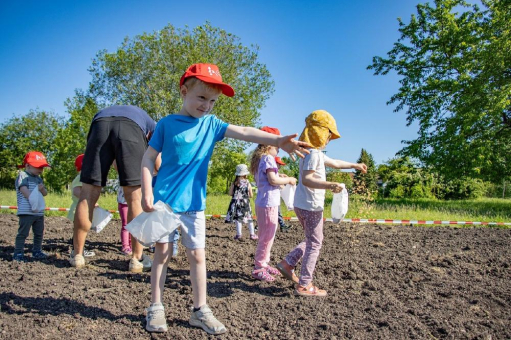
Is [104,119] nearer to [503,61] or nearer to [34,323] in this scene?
[34,323]

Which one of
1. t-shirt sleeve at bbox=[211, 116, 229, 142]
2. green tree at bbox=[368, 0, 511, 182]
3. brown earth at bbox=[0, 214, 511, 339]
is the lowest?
brown earth at bbox=[0, 214, 511, 339]

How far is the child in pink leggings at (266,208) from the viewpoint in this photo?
13.2 feet

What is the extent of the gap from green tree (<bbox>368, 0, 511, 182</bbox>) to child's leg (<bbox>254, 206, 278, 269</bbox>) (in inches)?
640

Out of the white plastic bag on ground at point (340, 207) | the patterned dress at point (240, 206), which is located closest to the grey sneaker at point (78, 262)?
the white plastic bag on ground at point (340, 207)

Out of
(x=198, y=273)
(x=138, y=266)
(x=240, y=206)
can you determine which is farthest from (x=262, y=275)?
(x=240, y=206)

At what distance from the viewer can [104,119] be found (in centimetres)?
387

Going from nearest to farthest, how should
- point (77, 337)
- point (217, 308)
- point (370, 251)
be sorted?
point (77, 337) < point (217, 308) < point (370, 251)

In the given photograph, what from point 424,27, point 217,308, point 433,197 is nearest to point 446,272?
point 217,308

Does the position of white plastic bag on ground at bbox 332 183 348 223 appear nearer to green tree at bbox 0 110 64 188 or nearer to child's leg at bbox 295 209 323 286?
child's leg at bbox 295 209 323 286

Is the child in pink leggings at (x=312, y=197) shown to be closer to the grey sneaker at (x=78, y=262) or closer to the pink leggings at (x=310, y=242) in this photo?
the pink leggings at (x=310, y=242)

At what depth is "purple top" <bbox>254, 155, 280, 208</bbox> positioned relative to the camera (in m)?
4.18

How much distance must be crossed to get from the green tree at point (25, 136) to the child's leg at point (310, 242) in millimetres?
37507

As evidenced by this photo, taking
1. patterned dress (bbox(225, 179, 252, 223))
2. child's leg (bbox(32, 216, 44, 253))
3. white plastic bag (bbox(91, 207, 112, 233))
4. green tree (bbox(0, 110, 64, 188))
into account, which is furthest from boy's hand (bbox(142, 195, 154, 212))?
green tree (bbox(0, 110, 64, 188))

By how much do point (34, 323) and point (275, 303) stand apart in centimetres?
184
